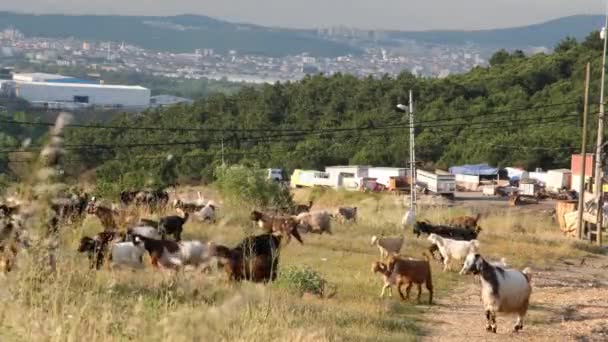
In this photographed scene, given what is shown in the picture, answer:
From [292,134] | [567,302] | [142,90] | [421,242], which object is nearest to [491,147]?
[292,134]

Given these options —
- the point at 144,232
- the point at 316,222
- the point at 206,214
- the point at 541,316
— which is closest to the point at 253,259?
the point at 144,232

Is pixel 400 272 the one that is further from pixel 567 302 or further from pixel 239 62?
pixel 239 62

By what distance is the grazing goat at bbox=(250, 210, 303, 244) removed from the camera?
1808 centimetres

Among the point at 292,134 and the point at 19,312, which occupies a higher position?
the point at 19,312

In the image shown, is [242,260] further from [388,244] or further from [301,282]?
[388,244]

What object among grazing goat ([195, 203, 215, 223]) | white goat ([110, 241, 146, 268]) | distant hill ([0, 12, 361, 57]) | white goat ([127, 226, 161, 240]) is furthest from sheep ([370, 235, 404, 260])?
distant hill ([0, 12, 361, 57])

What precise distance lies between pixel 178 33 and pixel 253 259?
137 m

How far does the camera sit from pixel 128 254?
11195mm

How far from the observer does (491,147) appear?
6738cm

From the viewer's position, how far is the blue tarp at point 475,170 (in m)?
64.8

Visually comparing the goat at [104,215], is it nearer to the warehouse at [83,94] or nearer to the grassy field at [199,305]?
the grassy field at [199,305]

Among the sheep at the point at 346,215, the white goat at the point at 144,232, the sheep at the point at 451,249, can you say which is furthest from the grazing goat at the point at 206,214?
the sheep at the point at 346,215

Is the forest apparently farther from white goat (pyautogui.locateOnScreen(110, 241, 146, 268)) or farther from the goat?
white goat (pyautogui.locateOnScreen(110, 241, 146, 268))

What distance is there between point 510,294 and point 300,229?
10700 millimetres
